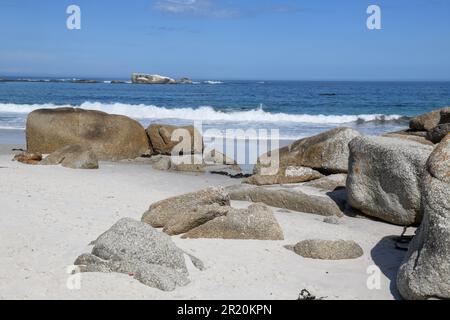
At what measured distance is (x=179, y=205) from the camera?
7.34 meters

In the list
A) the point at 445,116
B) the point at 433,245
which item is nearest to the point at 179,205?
the point at 433,245

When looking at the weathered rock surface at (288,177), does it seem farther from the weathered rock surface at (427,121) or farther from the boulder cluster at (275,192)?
the weathered rock surface at (427,121)

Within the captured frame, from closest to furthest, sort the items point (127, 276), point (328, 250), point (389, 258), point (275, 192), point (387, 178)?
point (127, 276), point (328, 250), point (389, 258), point (387, 178), point (275, 192)

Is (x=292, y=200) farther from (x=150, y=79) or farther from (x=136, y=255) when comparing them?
(x=150, y=79)

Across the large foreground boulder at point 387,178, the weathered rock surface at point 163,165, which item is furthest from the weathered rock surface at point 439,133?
the weathered rock surface at point 163,165

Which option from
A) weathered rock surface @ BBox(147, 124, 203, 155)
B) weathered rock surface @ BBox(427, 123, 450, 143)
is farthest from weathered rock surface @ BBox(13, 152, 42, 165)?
weathered rock surface @ BBox(427, 123, 450, 143)

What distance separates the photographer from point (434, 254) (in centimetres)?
483

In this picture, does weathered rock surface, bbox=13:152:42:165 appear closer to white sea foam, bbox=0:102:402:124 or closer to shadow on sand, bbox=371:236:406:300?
shadow on sand, bbox=371:236:406:300

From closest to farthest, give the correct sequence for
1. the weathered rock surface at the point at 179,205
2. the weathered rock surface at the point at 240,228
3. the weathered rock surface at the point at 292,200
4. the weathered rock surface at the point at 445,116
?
the weathered rock surface at the point at 240,228 < the weathered rock surface at the point at 179,205 < the weathered rock surface at the point at 292,200 < the weathered rock surface at the point at 445,116

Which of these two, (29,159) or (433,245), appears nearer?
(433,245)

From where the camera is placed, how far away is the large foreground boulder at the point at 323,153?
35.0ft

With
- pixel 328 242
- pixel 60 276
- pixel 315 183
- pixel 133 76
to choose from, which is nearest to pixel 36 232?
pixel 60 276

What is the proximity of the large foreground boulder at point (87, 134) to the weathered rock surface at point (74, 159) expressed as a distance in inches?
70.6

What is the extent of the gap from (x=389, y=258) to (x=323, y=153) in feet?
15.4
